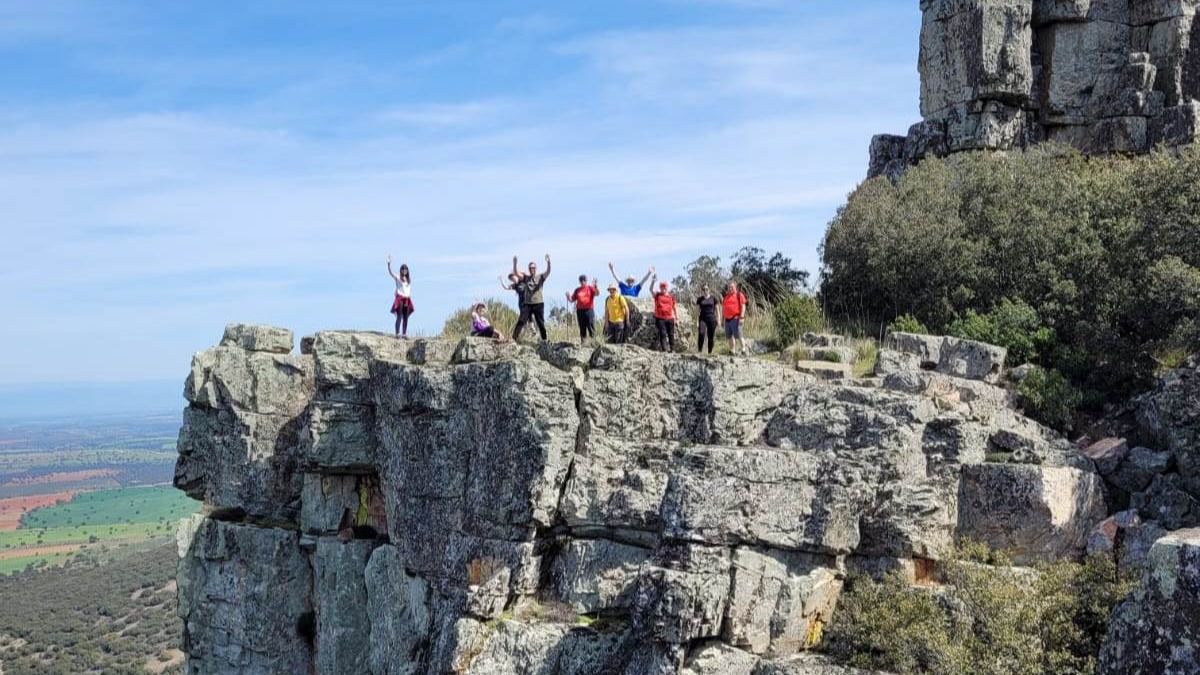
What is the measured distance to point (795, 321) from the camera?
25953mm

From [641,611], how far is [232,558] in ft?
48.1

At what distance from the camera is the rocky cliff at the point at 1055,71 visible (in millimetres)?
30250

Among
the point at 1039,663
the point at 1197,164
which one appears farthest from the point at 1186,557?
the point at 1197,164

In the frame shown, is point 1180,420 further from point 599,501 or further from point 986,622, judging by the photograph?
point 599,501

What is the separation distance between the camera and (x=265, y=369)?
27.4m

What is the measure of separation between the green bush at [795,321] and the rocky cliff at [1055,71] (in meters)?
8.98

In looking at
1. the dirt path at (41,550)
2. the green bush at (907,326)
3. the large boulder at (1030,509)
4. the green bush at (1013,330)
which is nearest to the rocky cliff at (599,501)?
the large boulder at (1030,509)

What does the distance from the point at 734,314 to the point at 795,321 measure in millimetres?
3537

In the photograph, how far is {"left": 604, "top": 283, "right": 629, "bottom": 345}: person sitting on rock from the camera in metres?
23.0

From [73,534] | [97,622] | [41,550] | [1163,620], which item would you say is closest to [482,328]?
[1163,620]

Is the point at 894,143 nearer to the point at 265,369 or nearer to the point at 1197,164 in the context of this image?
the point at 1197,164

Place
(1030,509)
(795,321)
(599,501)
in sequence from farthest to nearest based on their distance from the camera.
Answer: (795,321)
(599,501)
(1030,509)

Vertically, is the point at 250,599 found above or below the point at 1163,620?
below

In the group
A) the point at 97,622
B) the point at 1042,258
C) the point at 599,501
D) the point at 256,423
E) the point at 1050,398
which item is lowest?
the point at 97,622
